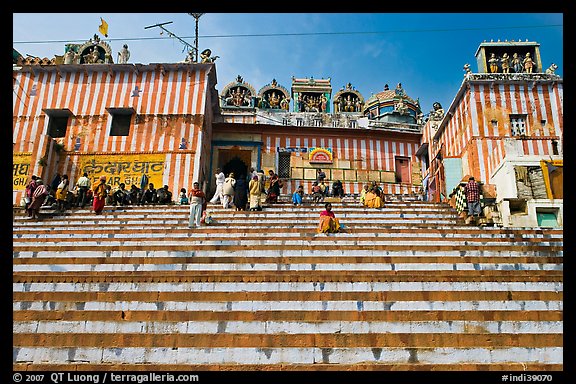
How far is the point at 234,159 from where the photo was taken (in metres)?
23.1

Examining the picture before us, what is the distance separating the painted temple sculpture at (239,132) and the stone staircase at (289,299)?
729 centimetres

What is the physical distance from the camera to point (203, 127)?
1923 centimetres

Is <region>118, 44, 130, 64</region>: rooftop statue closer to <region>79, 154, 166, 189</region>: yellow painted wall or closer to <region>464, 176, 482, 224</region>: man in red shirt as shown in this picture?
<region>79, 154, 166, 189</region>: yellow painted wall

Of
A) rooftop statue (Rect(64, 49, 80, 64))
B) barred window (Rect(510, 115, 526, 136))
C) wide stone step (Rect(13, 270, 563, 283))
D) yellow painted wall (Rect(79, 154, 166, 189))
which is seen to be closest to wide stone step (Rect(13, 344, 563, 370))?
wide stone step (Rect(13, 270, 563, 283))

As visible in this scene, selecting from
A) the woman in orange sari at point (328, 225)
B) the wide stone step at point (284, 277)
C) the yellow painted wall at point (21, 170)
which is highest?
the yellow painted wall at point (21, 170)

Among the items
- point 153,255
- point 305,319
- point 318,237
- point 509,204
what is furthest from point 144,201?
point 509,204

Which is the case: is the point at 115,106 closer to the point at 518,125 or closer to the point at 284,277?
the point at 284,277

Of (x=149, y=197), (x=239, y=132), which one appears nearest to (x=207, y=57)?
(x=239, y=132)

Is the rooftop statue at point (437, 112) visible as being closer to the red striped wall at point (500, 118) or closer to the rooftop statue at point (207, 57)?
the red striped wall at point (500, 118)

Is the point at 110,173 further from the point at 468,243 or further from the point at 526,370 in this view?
the point at 526,370

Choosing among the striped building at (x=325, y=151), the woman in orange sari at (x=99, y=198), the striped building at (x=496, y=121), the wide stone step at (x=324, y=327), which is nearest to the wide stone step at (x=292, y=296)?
the wide stone step at (x=324, y=327)

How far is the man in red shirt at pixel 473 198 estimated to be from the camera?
12320 millimetres

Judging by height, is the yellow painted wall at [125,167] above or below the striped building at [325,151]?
below

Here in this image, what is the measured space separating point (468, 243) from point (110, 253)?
7811mm
